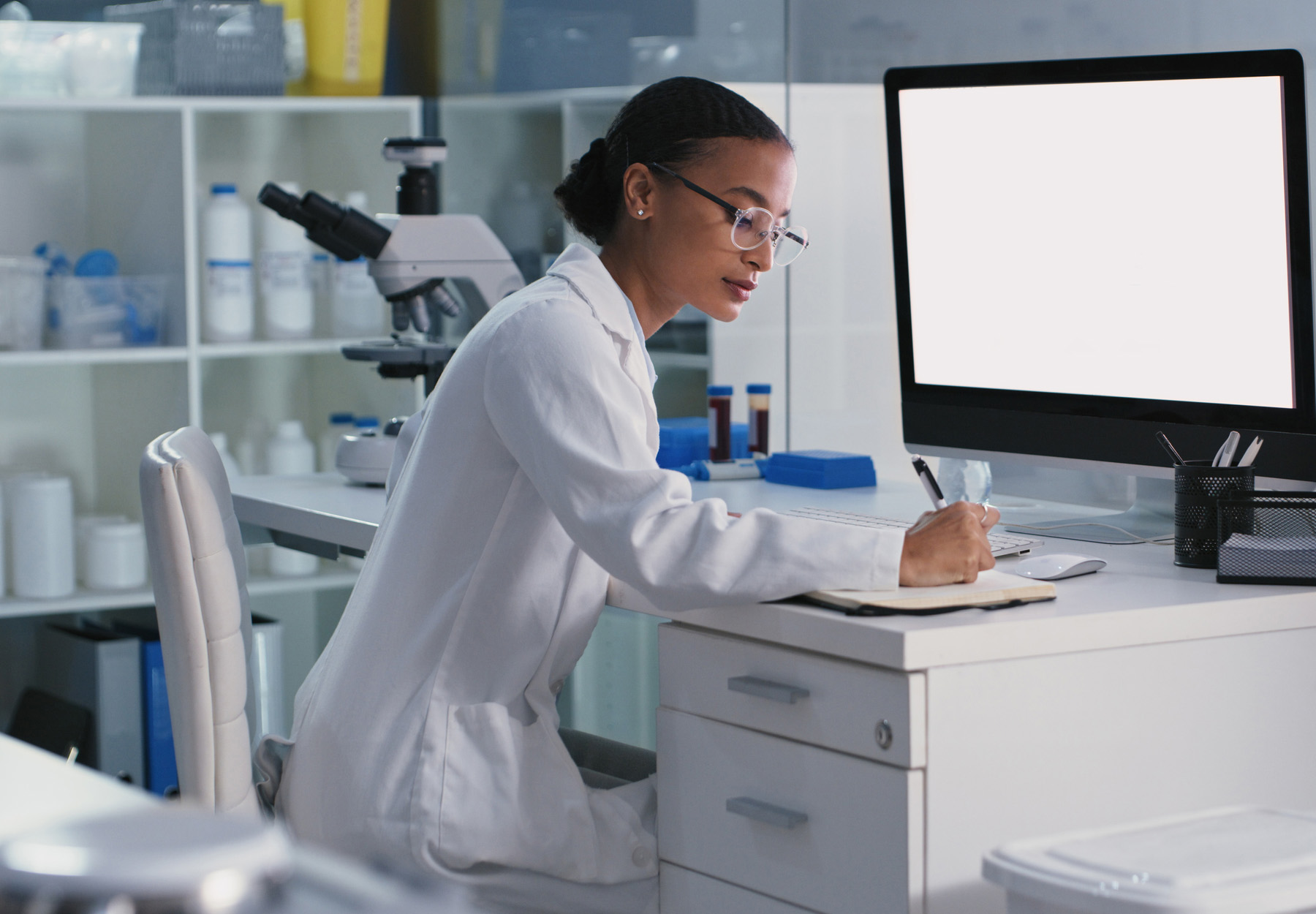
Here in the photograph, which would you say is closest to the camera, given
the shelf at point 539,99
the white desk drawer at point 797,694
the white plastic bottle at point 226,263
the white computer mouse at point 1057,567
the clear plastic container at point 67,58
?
the white desk drawer at point 797,694

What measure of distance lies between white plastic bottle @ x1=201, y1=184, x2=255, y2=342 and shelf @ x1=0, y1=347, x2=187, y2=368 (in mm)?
105

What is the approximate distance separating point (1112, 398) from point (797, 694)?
2.21 feet

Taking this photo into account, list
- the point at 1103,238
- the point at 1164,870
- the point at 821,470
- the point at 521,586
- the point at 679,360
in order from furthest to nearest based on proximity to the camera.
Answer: the point at 679,360, the point at 821,470, the point at 1103,238, the point at 521,586, the point at 1164,870

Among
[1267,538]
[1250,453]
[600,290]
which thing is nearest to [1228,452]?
[1250,453]

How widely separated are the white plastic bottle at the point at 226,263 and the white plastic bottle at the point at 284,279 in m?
0.05

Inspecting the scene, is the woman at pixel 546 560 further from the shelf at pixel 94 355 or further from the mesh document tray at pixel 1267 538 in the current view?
the shelf at pixel 94 355

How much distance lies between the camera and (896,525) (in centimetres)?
164

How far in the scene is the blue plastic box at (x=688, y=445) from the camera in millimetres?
2281

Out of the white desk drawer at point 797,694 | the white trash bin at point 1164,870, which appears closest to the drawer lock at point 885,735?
the white desk drawer at point 797,694

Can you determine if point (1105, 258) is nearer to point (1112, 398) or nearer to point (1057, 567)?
point (1112, 398)

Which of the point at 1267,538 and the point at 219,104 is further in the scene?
the point at 219,104

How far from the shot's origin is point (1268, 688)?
1396 millimetres

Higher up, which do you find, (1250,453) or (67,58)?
(67,58)

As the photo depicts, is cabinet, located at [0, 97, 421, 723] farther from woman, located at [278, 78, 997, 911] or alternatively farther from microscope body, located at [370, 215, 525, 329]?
woman, located at [278, 78, 997, 911]
